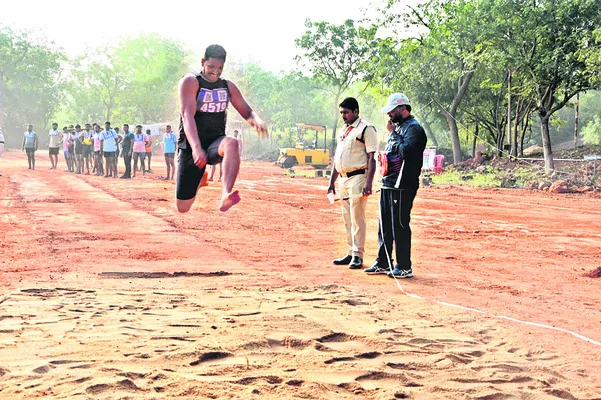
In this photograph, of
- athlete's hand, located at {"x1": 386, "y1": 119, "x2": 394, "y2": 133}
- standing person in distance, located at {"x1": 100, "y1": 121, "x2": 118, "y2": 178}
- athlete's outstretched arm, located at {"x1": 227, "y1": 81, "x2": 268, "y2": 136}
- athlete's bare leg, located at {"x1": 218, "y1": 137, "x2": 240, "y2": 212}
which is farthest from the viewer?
standing person in distance, located at {"x1": 100, "y1": 121, "x2": 118, "y2": 178}

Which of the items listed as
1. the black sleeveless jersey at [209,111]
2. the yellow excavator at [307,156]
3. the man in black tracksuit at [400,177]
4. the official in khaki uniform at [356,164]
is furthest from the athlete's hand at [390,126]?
the yellow excavator at [307,156]

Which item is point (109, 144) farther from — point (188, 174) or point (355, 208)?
point (188, 174)

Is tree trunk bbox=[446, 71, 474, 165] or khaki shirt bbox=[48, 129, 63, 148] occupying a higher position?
tree trunk bbox=[446, 71, 474, 165]

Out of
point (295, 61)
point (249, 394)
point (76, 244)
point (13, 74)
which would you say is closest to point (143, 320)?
point (249, 394)

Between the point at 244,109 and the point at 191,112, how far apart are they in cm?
45

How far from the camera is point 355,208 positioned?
8734mm

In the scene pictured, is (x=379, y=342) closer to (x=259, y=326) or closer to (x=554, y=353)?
(x=259, y=326)

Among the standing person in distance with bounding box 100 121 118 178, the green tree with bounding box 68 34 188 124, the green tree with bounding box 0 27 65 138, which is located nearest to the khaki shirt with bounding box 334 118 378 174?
the standing person in distance with bounding box 100 121 118 178

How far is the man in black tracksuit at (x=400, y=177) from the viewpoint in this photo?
26.5 feet

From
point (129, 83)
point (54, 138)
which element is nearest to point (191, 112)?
point (54, 138)

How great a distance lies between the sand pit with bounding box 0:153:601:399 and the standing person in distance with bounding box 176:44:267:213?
3.78 ft

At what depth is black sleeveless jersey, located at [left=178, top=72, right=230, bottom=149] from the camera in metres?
4.75

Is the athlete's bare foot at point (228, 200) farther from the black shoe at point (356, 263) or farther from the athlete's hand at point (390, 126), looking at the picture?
the black shoe at point (356, 263)

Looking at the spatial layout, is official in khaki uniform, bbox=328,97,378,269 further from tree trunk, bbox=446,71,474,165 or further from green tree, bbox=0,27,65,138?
green tree, bbox=0,27,65,138
